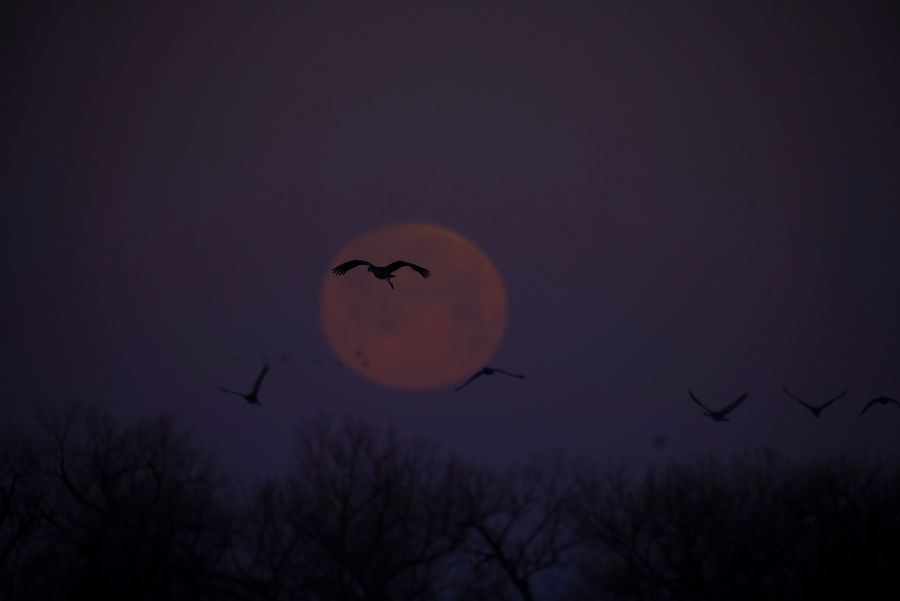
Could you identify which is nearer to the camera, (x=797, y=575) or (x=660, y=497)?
(x=797, y=575)

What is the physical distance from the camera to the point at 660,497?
30.0 metres

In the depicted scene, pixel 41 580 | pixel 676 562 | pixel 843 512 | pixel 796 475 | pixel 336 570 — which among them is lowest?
pixel 41 580

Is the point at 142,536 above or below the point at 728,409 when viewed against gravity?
below

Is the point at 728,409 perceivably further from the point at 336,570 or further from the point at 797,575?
the point at 336,570

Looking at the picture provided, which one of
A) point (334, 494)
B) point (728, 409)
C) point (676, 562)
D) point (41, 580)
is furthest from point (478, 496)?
point (41, 580)

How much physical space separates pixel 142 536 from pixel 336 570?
566cm

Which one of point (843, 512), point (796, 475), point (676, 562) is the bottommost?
point (676, 562)

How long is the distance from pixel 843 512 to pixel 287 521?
56.3 feet

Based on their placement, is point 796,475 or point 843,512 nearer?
point 843,512

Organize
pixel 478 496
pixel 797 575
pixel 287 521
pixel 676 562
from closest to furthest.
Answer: pixel 797 575
pixel 676 562
pixel 287 521
pixel 478 496

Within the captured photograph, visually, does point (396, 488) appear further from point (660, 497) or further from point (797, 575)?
point (797, 575)

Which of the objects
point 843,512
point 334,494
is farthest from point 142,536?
point 843,512

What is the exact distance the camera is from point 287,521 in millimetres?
29156

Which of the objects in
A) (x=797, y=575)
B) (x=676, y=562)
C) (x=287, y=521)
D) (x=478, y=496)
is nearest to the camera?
(x=797, y=575)
